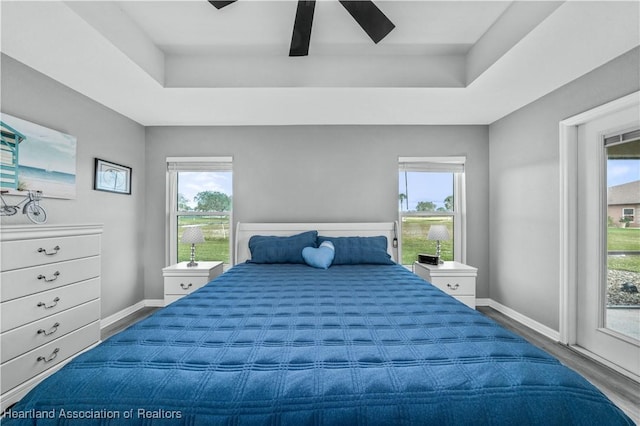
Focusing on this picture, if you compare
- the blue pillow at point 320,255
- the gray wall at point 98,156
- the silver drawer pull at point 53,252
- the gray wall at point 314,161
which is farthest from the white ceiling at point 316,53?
the blue pillow at point 320,255

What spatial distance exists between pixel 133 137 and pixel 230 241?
5.64 ft

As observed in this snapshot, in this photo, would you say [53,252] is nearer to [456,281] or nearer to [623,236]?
[456,281]

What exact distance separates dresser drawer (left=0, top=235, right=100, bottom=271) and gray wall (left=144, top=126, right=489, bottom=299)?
5.29 ft

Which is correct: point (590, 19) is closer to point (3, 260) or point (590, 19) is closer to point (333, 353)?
point (333, 353)

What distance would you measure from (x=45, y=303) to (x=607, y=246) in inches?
165

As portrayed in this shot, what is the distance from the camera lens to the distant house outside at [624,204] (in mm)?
2148

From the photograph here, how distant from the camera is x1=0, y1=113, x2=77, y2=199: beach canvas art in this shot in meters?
2.08

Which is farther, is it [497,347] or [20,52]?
[20,52]

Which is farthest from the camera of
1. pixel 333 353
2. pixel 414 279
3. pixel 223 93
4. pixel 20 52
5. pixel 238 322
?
pixel 223 93

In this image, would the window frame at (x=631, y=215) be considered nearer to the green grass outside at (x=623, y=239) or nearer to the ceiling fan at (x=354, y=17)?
the green grass outside at (x=623, y=239)

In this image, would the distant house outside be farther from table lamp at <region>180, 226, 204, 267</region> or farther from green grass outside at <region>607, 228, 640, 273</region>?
table lamp at <region>180, 226, 204, 267</region>

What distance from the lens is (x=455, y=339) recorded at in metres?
1.20

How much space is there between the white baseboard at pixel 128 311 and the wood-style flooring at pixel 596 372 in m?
0.06

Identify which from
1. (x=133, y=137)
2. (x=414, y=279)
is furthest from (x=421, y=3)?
(x=133, y=137)
